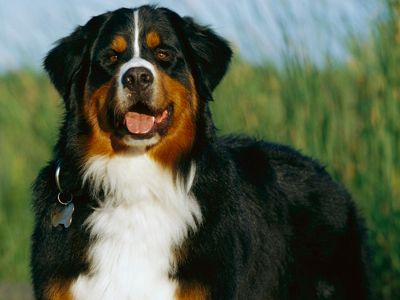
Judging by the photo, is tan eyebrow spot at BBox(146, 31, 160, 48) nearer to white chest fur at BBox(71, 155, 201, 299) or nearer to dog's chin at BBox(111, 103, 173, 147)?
dog's chin at BBox(111, 103, 173, 147)

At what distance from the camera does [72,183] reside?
5520mm

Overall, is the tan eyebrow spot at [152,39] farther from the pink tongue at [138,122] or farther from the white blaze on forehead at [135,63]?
the pink tongue at [138,122]

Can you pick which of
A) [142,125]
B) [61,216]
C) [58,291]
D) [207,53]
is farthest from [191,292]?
[207,53]

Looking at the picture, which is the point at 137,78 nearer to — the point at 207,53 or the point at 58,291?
the point at 207,53

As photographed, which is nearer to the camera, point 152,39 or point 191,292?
point 191,292

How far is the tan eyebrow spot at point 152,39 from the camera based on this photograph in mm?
5496

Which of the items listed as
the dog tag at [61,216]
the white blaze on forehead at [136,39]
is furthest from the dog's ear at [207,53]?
the dog tag at [61,216]

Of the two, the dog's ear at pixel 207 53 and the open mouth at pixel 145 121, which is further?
the dog's ear at pixel 207 53

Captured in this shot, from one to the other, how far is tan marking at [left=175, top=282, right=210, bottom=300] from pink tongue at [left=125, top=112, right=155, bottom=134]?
900mm

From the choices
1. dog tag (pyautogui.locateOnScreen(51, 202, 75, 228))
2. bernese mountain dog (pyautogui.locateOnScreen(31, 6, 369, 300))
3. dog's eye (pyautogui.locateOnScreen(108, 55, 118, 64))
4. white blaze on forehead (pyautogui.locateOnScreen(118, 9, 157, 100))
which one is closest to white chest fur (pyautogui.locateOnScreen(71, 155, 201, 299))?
bernese mountain dog (pyautogui.locateOnScreen(31, 6, 369, 300))

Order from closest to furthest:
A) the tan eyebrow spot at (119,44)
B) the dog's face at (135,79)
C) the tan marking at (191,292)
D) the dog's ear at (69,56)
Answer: the tan marking at (191,292) < the dog's face at (135,79) < the tan eyebrow spot at (119,44) < the dog's ear at (69,56)

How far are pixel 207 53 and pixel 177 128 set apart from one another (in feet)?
1.88

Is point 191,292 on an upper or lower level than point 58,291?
lower

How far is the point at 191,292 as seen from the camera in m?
5.20
